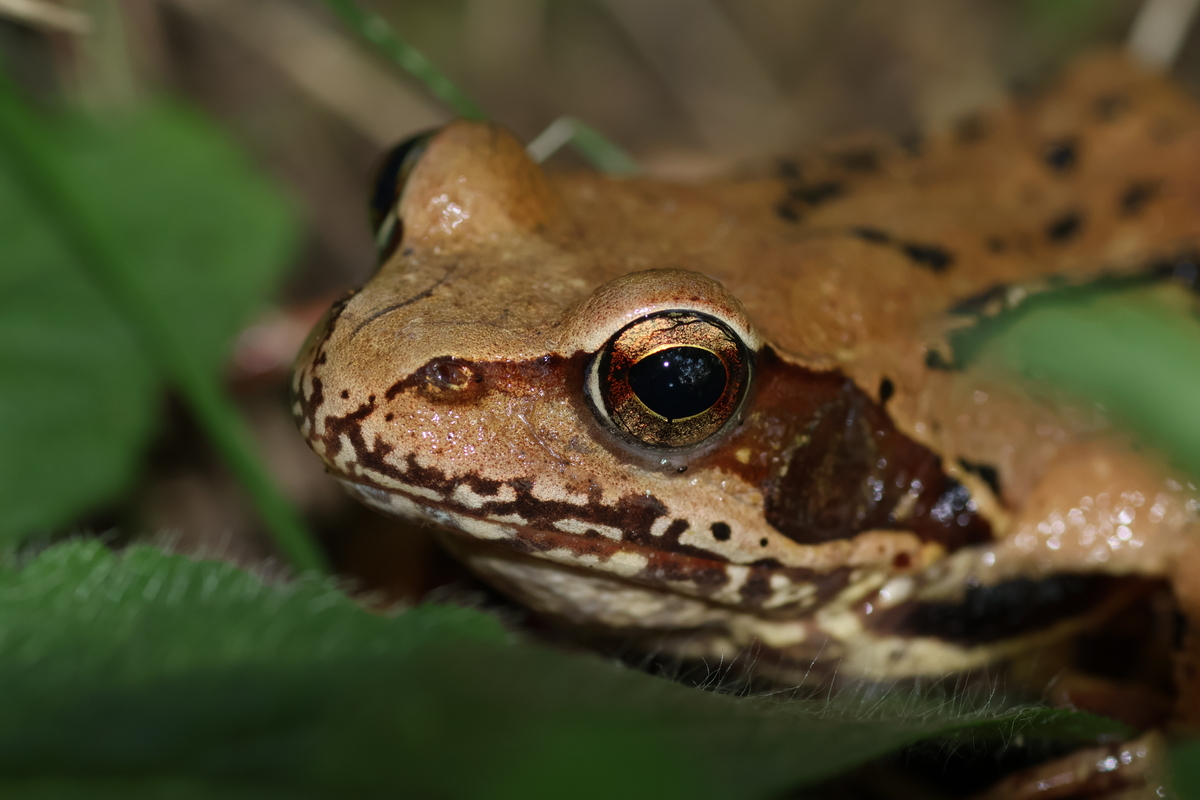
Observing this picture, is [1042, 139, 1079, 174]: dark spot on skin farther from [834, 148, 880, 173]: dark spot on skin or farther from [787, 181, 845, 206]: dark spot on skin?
[787, 181, 845, 206]: dark spot on skin

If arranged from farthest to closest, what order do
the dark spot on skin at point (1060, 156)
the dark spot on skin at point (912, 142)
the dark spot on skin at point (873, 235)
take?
the dark spot on skin at point (912, 142), the dark spot on skin at point (1060, 156), the dark spot on skin at point (873, 235)

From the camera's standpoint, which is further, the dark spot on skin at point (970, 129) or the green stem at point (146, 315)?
the dark spot on skin at point (970, 129)

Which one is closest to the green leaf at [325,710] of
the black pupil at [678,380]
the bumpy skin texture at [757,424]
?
the bumpy skin texture at [757,424]

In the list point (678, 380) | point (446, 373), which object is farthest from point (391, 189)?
point (678, 380)


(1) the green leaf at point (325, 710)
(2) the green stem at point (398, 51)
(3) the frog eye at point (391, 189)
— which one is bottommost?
(1) the green leaf at point (325, 710)

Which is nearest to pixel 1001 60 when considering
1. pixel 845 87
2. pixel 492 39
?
pixel 845 87

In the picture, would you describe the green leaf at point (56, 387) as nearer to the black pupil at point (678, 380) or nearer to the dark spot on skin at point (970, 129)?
the black pupil at point (678, 380)
